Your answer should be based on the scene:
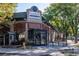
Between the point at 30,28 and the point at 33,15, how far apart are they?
0.68 feet

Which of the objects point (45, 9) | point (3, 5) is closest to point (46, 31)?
point (45, 9)

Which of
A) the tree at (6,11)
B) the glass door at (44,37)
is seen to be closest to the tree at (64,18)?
the glass door at (44,37)

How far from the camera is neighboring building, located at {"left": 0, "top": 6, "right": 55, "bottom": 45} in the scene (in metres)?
6.82

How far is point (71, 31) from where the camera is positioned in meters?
6.79

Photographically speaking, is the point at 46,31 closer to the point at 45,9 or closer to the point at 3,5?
the point at 45,9

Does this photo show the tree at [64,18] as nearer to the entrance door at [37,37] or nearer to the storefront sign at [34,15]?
the storefront sign at [34,15]

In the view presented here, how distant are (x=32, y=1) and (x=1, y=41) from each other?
30.4 inches

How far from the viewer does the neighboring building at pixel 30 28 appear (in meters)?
6.82

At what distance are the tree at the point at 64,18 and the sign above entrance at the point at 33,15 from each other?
93 millimetres

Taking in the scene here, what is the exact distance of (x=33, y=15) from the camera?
6.87 meters

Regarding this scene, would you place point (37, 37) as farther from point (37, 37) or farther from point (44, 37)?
point (44, 37)

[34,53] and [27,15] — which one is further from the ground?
[27,15]

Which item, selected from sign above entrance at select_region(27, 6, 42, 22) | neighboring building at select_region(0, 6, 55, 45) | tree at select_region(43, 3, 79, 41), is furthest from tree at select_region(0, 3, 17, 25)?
tree at select_region(43, 3, 79, 41)

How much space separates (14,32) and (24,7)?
16.2 inches
